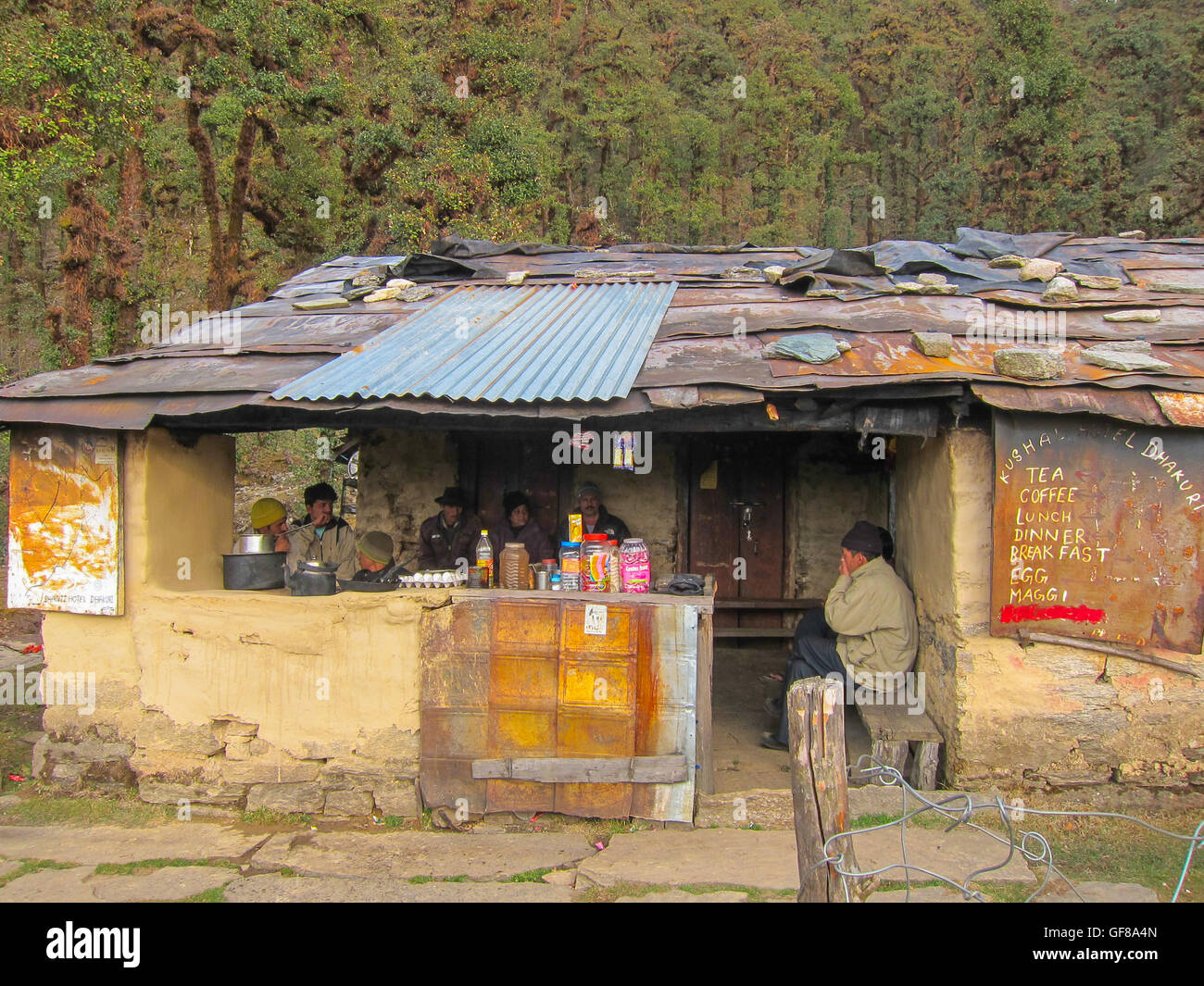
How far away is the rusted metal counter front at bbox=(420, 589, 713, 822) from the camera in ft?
17.2

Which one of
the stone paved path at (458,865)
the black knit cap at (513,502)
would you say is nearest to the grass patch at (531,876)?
the stone paved path at (458,865)

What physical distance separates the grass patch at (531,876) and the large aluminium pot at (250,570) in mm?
2726

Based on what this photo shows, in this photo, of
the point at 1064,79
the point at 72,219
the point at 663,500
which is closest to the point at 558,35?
the point at 1064,79

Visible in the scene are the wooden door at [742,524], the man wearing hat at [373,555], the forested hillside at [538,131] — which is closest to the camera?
the man wearing hat at [373,555]

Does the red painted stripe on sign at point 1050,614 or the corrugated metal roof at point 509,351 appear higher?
the corrugated metal roof at point 509,351

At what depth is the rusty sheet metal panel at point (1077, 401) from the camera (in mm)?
4984

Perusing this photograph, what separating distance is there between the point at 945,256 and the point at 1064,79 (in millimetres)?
19417

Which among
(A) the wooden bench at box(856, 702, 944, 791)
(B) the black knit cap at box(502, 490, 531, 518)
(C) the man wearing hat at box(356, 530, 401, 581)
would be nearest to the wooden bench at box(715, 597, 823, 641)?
(B) the black knit cap at box(502, 490, 531, 518)

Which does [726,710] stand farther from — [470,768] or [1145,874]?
[1145,874]

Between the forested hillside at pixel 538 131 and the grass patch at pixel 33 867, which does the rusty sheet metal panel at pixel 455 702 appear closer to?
the grass patch at pixel 33 867

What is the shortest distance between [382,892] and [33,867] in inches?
84.3

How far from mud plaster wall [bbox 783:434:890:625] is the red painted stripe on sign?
349 centimetres

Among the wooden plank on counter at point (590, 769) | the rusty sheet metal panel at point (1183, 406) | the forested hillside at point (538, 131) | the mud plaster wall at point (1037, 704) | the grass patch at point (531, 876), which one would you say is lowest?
the grass patch at point (531, 876)

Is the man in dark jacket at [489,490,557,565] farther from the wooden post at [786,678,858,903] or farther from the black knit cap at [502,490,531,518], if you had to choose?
the wooden post at [786,678,858,903]
